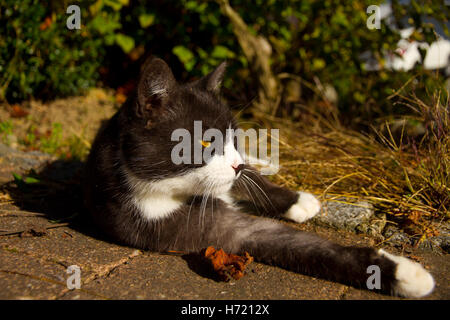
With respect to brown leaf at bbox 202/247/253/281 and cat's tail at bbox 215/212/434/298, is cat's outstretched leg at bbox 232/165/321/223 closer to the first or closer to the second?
cat's tail at bbox 215/212/434/298

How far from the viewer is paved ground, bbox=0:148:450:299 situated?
148 centimetres

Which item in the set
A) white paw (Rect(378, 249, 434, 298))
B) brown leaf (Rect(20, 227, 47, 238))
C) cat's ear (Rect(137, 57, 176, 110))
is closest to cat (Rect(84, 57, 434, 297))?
cat's ear (Rect(137, 57, 176, 110))

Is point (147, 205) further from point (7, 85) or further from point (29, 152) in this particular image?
point (7, 85)

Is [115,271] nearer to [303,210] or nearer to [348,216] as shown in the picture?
[303,210]

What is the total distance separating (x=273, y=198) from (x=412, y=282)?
94 centimetres

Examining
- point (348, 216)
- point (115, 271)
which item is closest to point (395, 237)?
point (348, 216)

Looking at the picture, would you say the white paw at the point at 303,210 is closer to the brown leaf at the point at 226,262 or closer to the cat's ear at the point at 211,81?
the brown leaf at the point at 226,262

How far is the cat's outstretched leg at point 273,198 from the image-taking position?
7.25ft

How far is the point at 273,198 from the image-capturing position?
2281mm

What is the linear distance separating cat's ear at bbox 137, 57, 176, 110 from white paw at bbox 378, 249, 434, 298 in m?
1.27

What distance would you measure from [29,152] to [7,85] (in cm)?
96
